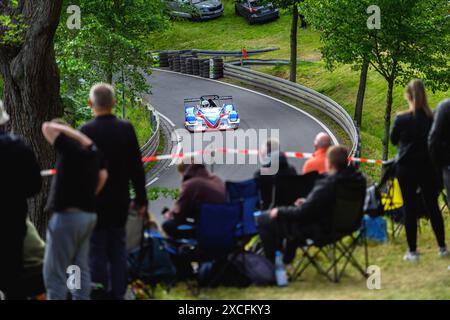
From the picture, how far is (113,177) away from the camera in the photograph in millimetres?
8344

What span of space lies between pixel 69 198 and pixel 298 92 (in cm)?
3263

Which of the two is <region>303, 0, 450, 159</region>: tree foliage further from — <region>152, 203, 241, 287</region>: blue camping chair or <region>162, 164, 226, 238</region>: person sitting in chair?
<region>152, 203, 241, 287</region>: blue camping chair

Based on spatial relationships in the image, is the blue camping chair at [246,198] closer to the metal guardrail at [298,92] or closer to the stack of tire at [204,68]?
the metal guardrail at [298,92]

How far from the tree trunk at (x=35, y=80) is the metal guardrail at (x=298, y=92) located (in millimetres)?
13629

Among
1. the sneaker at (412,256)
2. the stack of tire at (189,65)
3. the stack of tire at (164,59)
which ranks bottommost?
the sneaker at (412,256)

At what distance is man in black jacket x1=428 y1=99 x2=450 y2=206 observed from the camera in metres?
9.72

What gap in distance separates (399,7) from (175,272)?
2198cm

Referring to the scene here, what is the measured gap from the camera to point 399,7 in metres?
29.7

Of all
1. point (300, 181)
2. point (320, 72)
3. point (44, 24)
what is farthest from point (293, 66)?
point (300, 181)

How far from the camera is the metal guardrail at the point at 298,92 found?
109 ft

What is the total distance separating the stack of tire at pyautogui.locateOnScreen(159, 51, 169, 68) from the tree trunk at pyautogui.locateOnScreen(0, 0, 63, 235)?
3478cm

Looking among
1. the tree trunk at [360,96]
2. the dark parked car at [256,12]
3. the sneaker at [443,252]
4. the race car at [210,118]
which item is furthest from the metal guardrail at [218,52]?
the sneaker at [443,252]

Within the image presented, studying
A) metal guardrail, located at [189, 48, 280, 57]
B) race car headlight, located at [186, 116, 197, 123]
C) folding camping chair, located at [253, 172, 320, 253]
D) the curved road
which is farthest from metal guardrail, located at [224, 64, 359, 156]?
folding camping chair, located at [253, 172, 320, 253]

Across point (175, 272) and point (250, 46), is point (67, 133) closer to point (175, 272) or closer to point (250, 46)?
point (175, 272)
